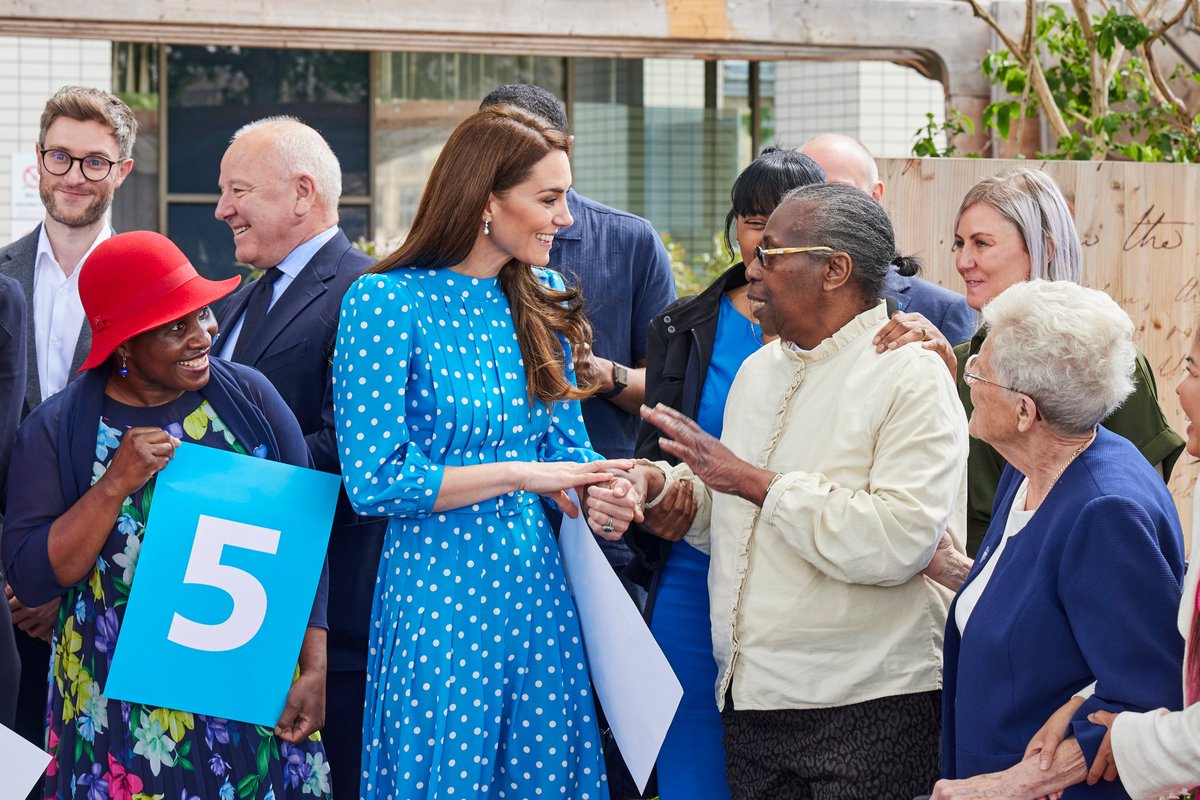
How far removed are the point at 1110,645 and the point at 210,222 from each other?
8448 millimetres

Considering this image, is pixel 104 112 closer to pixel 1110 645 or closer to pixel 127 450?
pixel 127 450

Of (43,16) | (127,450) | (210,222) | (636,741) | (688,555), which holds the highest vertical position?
(43,16)

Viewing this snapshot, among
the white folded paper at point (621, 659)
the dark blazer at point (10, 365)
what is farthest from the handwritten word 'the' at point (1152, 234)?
the dark blazer at point (10, 365)

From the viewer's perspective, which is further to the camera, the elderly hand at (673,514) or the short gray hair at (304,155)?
the short gray hair at (304,155)

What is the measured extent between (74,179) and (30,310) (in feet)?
1.35

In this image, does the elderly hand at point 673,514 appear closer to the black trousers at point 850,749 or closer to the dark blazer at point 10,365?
the black trousers at point 850,749

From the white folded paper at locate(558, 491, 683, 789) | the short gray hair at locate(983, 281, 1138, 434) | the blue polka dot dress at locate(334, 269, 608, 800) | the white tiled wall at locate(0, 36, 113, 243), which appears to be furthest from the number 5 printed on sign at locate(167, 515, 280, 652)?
the white tiled wall at locate(0, 36, 113, 243)

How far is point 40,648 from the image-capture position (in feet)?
11.7

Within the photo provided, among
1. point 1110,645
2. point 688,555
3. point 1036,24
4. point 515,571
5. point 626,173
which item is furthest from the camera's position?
point 626,173

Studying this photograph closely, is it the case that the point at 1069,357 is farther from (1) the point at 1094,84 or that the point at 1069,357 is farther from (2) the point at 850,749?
(1) the point at 1094,84

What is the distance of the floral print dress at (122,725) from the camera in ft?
9.05

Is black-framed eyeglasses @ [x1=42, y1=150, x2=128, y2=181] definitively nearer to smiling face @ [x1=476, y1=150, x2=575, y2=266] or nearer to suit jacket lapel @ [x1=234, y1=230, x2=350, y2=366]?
suit jacket lapel @ [x1=234, y1=230, x2=350, y2=366]

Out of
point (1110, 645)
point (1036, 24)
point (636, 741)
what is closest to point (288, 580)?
point (636, 741)

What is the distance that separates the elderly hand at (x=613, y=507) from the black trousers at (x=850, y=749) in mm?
478
